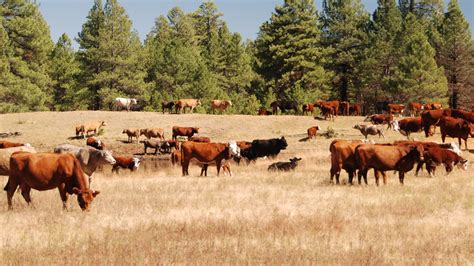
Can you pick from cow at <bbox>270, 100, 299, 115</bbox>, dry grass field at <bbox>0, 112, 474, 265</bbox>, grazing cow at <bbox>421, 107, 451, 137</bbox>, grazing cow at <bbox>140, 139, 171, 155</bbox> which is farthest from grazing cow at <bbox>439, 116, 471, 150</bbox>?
cow at <bbox>270, 100, 299, 115</bbox>

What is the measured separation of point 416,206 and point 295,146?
2190 cm

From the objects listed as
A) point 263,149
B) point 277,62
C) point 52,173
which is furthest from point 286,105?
point 52,173

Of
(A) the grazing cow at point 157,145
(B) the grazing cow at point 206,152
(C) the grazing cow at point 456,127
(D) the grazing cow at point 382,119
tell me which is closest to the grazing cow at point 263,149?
(B) the grazing cow at point 206,152

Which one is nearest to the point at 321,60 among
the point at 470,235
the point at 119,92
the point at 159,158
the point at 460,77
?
the point at 460,77

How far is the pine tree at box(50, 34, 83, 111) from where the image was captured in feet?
206

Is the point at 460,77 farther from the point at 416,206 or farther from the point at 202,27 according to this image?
the point at 416,206

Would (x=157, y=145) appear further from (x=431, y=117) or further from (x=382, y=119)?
(x=431, y=117)

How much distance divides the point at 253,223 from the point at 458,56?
57.4 meters

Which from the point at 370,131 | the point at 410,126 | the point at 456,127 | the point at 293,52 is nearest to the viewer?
the point at 456,127

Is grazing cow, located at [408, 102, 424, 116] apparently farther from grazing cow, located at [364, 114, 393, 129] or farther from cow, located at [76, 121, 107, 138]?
cow, located at [76, 121, 107, 138]

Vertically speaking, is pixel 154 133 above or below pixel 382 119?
below

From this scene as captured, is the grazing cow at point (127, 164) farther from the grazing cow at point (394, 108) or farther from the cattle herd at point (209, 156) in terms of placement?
the grazing cow at point (394, 108)

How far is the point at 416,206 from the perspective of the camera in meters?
13.4

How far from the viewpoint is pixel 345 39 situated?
64.8m
